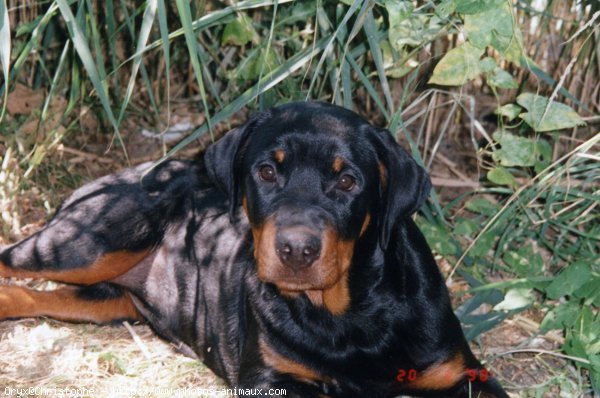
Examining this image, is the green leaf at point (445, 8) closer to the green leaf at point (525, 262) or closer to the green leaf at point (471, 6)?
the green leaf at point (471, 6)

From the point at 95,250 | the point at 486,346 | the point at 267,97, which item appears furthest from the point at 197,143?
the point at 486,346

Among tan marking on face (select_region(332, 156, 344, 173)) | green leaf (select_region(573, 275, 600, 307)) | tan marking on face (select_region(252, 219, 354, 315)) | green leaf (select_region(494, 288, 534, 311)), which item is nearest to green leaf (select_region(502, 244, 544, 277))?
green leaf (select_region(494, 288, 534, 311))

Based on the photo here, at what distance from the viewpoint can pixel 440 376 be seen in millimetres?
3498

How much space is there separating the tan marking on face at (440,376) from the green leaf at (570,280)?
2.48 feet

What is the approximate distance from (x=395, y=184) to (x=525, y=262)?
4.98 feet

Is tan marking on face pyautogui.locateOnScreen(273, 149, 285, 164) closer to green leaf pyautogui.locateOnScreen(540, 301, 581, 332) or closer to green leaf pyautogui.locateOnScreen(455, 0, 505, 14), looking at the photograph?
green leaf pyautogui.locateOnScreen(455, 0, 505, 14)

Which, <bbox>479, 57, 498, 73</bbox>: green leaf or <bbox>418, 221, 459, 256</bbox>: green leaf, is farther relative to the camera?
<bbox>418, 221, 459, 256</bbox>: green leaf

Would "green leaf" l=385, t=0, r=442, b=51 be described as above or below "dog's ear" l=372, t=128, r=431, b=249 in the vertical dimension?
above

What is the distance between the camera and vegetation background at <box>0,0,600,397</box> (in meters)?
3.91

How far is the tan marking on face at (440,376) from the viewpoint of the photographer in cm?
349

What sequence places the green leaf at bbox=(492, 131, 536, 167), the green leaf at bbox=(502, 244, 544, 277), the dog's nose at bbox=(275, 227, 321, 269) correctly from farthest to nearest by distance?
1. the green leaf at bbox=(502, 244, 544, 277)
2. the green leaf at bbox=(492, 131, 536, 167)
3. the dog's nose at bbox=(275, 227, 321, 269)

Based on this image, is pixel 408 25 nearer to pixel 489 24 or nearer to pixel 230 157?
pixel 489 24

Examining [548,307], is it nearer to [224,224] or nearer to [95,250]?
[224,224]

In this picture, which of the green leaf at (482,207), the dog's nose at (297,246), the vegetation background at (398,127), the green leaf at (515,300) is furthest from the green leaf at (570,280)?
the dog's nose at (297,246)
